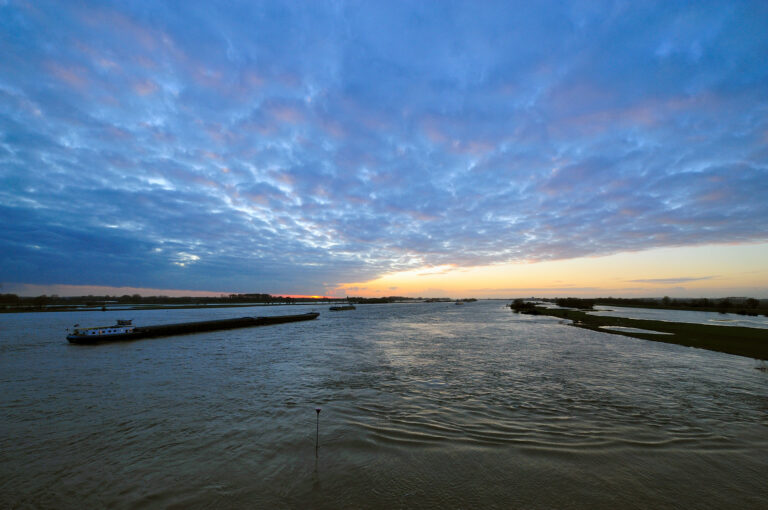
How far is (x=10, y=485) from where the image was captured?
7863 millimetres

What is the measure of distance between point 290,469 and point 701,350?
3600 cm

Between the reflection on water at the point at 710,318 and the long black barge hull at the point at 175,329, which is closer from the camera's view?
the long black barge hull at the point at 175,329

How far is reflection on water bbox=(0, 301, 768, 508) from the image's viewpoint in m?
7.21

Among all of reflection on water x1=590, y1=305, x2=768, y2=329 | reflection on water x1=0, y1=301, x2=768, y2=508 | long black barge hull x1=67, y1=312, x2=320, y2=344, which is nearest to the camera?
reflection on water x1=0, y1=301, x2=768, y2=508

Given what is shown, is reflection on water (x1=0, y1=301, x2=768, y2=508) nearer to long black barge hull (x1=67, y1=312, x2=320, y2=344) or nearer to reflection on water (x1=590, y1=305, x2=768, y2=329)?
long black barge hull (x1=67, y1=312, x2=320, y2=344)

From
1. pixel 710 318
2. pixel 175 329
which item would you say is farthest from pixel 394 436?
pixel 710 318

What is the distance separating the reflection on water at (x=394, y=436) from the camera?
7215 mm

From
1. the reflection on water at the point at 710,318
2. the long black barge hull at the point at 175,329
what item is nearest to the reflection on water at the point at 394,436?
the long black barge hull at the point at 175,329

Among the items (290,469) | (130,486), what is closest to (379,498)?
(290,469)

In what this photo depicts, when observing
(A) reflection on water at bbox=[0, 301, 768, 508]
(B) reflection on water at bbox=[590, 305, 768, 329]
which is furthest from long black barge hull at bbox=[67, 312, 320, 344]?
(B) reflection on water at bbox=[590, 305, 768, 329]

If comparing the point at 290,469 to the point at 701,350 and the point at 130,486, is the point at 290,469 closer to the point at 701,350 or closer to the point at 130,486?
the point at 130,486

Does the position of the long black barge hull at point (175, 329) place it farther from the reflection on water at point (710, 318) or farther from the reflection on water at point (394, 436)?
the reflection on water at point (710, 318)

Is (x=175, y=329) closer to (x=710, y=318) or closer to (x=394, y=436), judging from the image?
(x=394, y=436)

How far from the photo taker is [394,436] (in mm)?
10406
